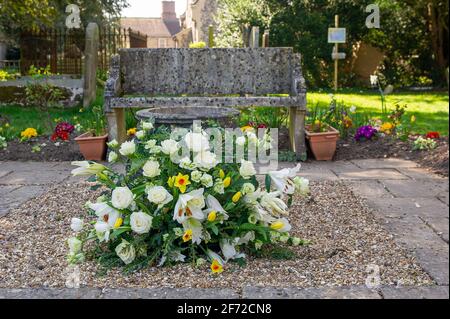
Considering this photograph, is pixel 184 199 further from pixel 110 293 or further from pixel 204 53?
pixel 204 53

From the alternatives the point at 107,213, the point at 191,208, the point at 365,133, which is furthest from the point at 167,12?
the point at 191,208

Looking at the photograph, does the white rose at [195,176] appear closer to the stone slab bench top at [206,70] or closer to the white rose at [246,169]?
the white rose at [246,169]

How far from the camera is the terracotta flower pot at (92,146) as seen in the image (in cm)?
625

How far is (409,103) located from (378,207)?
345 inches

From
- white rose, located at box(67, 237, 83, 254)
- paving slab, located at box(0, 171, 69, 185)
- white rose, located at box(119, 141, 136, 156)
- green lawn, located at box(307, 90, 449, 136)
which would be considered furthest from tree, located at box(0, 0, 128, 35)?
white rose, located at box(67, 237, 83, 254)

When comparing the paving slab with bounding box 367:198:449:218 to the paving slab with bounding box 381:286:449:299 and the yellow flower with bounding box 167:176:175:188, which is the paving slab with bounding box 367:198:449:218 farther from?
Result: the yellow flower with bounding box 167:176:175:188

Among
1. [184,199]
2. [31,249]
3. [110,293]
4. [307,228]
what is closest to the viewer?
[110,293]

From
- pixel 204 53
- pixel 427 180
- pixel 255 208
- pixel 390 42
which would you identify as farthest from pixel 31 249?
pixel 390 42

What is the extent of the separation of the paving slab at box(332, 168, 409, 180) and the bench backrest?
5.32 feet

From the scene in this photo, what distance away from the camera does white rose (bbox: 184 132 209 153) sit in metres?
2.94

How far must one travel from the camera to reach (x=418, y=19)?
1623 centimetres

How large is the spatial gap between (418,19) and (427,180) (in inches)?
501

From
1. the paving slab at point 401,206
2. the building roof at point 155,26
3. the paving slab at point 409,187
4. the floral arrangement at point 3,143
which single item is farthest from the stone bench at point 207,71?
the building roof at point 155,26

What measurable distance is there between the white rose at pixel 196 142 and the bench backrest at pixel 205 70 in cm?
398
